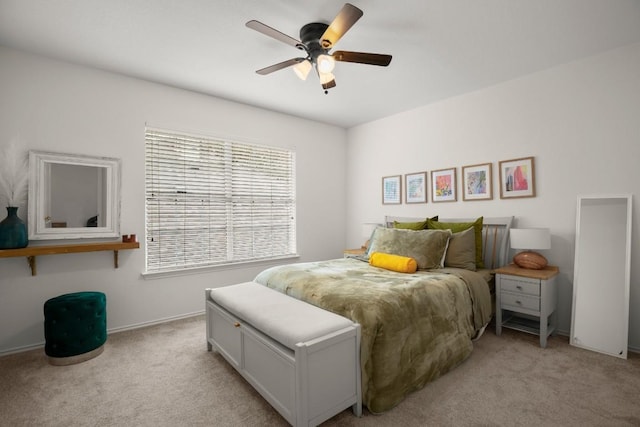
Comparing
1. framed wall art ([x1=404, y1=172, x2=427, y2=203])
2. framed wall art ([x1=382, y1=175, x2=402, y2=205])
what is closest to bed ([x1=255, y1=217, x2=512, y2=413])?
framed wall art ([x1=404, y1=172, x2=427, y2=203])

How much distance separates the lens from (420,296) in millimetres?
2160

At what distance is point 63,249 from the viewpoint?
8.71 ft

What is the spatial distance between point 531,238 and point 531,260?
0.83 feet

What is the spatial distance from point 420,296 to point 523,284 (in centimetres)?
128

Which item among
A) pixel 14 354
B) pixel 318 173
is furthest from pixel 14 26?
pixel 318 173

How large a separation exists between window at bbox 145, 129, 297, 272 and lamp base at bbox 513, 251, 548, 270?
9.39 feet

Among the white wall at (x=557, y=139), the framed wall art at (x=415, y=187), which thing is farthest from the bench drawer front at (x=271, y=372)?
the framed wall art at (x=415, y=187)

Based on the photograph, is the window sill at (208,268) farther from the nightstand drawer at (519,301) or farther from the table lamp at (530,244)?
the table lamp at (530,244)

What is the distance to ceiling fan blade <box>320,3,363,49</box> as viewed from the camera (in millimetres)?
1768

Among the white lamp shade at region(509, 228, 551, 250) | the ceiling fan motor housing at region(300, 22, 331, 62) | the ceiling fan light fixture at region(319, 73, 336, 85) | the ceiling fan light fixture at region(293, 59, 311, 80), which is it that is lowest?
the white lamp shade at region(509, 228, 551, 250)

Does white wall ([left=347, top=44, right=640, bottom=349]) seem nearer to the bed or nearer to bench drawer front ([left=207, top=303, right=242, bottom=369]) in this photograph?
the bed

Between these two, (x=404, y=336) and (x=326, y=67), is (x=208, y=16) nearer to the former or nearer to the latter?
(x=326, y=67)

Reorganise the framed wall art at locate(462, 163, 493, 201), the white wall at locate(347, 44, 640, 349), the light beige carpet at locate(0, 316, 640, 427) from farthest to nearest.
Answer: the framed wall art at locate(462, 163, 493, 201), the white wall at locate(347, 44, 640, 349), the light beige carpet at locate(0, 316, 640, 427)

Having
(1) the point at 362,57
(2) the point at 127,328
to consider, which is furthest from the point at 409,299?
(2) the point at 127,328
